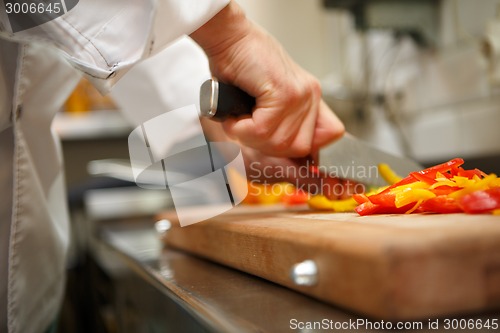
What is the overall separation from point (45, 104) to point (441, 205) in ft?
1.88

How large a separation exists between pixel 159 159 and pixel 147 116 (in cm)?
20

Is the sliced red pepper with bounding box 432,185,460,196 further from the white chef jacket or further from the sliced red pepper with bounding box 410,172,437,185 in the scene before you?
the white chef jacket

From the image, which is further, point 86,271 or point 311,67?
point 311,67

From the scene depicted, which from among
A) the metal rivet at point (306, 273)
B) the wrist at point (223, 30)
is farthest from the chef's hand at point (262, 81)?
the metal rivet at point (306, 273)

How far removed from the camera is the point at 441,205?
538 mm

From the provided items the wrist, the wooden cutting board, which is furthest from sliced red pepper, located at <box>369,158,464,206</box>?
the wrist

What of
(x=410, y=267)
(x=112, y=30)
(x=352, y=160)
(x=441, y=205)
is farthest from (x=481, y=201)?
(x=112, y=30)

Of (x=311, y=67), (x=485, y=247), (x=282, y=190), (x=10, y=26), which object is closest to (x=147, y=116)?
(x=282, y=190)

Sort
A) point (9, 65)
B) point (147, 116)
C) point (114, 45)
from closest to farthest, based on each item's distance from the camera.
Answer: point (114, 45)
point (9, 65)
point (147, 116)

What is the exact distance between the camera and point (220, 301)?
0.49 meters

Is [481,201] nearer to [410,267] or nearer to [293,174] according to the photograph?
[410,267]

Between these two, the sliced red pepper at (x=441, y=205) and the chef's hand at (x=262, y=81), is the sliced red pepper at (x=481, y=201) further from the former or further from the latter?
the chef's hand at (x=262, y=81)

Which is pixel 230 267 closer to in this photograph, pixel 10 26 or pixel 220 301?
pixel 220 301

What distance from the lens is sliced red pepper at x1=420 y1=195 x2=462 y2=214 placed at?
0.53m
